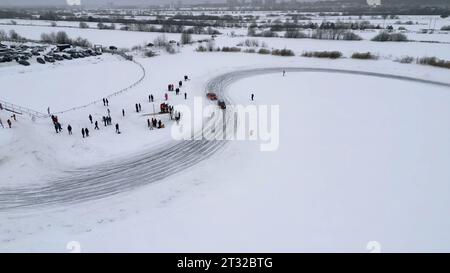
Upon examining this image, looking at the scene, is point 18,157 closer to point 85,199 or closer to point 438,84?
point 85,199

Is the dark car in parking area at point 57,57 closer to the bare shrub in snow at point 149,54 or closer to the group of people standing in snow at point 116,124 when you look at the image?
the bare shrub in snow at point 149,54

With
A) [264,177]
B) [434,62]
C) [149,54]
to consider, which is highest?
[149,54]

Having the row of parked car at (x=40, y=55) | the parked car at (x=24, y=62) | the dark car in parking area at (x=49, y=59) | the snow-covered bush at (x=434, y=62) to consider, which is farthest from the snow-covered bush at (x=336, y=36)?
the parked car at (x=24, y=62)

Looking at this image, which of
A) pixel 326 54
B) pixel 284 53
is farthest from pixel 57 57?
pixel 326 54

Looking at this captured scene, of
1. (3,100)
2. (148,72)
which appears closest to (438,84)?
(148,72)

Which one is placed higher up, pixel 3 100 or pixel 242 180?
pixel 3 100

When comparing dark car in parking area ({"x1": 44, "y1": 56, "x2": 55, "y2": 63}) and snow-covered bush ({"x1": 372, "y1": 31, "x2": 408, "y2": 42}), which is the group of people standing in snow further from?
snow-covered bush ({"x1": 372, "y1": 31, "x2": 408, "y2": 42})

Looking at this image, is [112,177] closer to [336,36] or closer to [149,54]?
[149,54]
